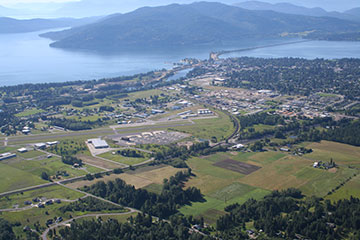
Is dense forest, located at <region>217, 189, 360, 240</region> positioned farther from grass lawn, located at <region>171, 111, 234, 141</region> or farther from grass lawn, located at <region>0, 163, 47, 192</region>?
grass lawn, located at <region>171, 111, 234, 141</region>

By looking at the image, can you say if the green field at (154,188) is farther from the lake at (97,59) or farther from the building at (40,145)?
the lake at (97,59)

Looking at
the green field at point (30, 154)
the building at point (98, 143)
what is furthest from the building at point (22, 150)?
the building at point (98, 143)

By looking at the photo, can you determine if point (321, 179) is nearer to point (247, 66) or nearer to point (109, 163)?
point (109, 163)

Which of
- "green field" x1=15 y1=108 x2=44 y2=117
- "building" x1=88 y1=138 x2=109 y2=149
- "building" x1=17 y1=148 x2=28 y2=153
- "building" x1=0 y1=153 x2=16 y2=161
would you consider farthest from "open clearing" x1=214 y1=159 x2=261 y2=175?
"green field" x1=15 y1=108 x2=44 y2=117

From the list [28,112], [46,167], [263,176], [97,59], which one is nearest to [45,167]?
[46,167]

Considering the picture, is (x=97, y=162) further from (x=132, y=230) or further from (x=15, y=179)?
(x=132, y=230)

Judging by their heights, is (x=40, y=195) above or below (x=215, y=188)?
above
